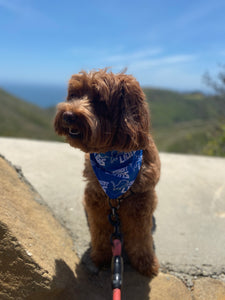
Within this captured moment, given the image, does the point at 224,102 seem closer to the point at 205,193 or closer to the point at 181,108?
the point at 205,193

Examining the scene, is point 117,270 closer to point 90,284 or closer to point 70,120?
point 90,284

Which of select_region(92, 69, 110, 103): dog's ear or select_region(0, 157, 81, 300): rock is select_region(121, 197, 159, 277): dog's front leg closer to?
select_region(0, 157, 81, 300): rock

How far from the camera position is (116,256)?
2061 millimetres

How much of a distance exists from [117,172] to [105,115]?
56 cm

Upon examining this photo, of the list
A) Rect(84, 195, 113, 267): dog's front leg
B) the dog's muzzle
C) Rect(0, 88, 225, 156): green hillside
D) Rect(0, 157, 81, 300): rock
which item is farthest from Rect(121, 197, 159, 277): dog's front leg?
Rect(0, 88, 225, 156): green hillside

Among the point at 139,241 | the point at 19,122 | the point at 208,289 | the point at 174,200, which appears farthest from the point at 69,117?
the point at 19,122

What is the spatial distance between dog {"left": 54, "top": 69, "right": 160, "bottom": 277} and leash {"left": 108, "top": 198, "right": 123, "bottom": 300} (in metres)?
0.11

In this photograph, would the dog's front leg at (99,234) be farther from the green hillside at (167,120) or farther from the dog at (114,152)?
the green hillside at (167,120)

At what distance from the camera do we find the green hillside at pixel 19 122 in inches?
2344

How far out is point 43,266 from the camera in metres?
1.88

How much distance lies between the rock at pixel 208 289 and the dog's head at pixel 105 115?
62.1 inches

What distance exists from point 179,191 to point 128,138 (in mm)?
2414

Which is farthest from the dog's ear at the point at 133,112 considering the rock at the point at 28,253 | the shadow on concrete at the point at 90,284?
the shadow on concrete at the point at 90,284

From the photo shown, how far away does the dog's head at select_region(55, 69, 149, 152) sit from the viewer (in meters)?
1.96
